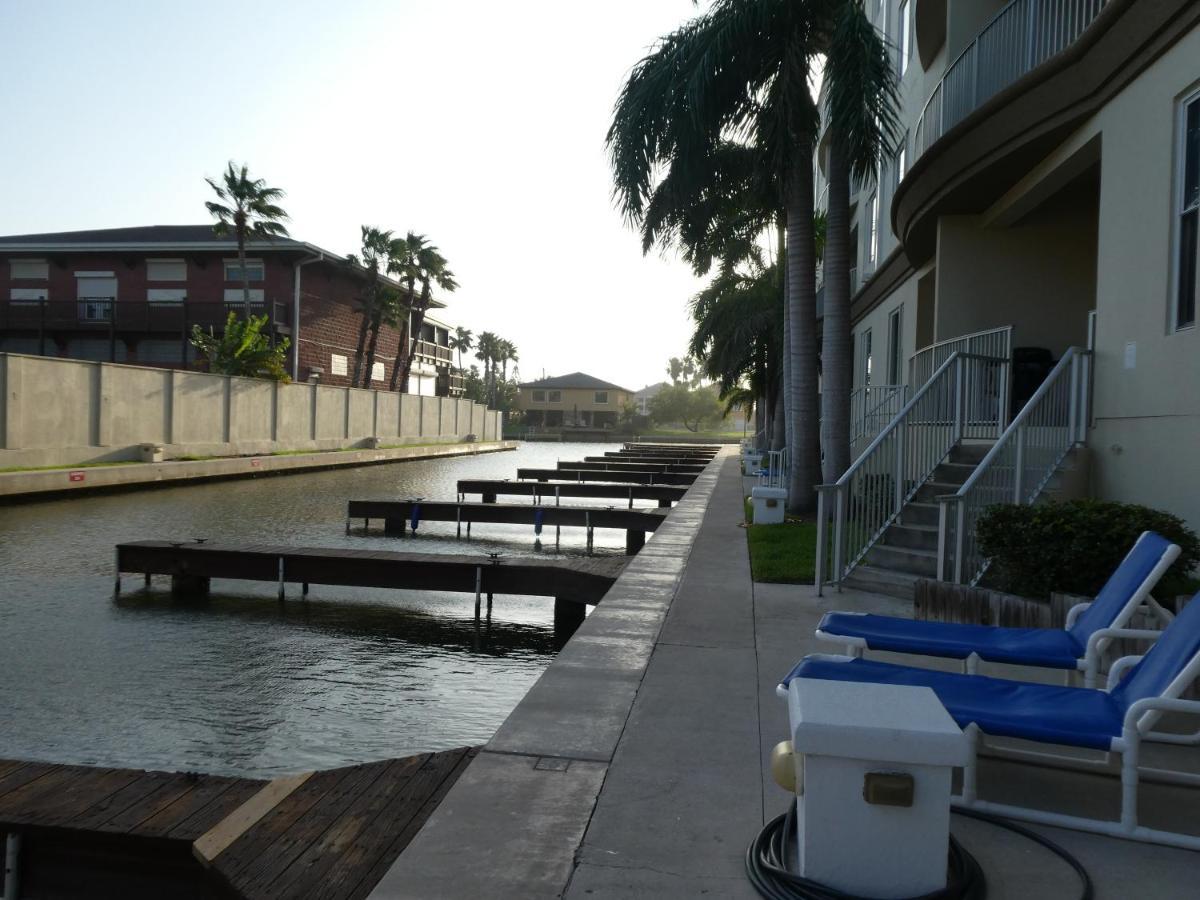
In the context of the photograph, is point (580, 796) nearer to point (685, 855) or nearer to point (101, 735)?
point (685, 855)

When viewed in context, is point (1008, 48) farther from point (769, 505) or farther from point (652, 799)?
point (652, 799)

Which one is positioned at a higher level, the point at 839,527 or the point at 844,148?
the point at 844,148

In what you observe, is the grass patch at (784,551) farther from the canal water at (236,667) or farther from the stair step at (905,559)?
the canal water at (236,667)

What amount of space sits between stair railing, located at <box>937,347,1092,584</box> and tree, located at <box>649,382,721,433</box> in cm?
10861

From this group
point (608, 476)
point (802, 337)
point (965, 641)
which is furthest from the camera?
point (608, 476)

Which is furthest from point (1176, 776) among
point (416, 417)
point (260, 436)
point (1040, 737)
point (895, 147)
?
point (416, 417)

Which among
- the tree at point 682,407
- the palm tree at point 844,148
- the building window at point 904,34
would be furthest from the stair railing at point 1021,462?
the tree at point 682,407

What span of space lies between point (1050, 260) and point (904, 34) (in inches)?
293

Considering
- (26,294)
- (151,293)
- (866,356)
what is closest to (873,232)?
(866,356)

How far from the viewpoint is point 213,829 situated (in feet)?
12.4

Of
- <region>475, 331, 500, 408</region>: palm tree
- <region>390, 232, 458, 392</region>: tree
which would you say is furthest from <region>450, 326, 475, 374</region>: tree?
<region>390, 232, 458, 392</region>: tree

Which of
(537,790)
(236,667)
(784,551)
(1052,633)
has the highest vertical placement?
(1052,633)

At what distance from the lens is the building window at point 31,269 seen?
4781cm

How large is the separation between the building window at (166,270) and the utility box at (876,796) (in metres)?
49.5
